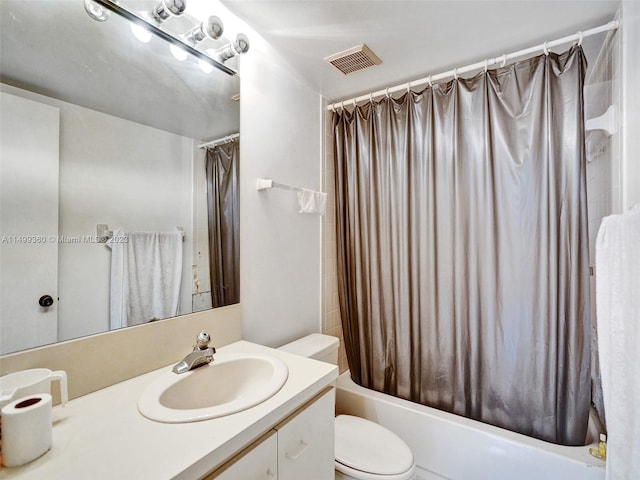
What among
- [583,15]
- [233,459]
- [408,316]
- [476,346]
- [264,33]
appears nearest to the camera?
[233,459]

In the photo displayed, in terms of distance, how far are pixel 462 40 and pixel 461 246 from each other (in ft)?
3.42

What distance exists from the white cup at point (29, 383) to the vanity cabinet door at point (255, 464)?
479 millimetres

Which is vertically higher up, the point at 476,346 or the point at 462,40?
the point at 462,40

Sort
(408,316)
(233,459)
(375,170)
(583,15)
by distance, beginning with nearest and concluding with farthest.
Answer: (233,459) < (583,15) < (408,316) < (375,170)

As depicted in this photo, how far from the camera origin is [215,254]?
52.8 inches

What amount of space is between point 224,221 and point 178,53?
691mm

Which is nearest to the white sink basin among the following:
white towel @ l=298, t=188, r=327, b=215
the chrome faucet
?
the chrome faucet

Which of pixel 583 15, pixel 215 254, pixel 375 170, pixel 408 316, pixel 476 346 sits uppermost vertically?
pixel 583 15

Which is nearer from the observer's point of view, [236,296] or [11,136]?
[11,136]

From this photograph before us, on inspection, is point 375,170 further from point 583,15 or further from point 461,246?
point 583,15

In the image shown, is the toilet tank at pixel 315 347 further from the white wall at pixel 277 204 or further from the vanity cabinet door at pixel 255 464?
the vanity cabinet door at pixel 255 464

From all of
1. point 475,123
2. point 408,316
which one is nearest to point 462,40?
point 475,123

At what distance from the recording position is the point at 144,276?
3.53 ft

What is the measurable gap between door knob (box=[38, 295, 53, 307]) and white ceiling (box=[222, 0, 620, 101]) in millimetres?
1286
